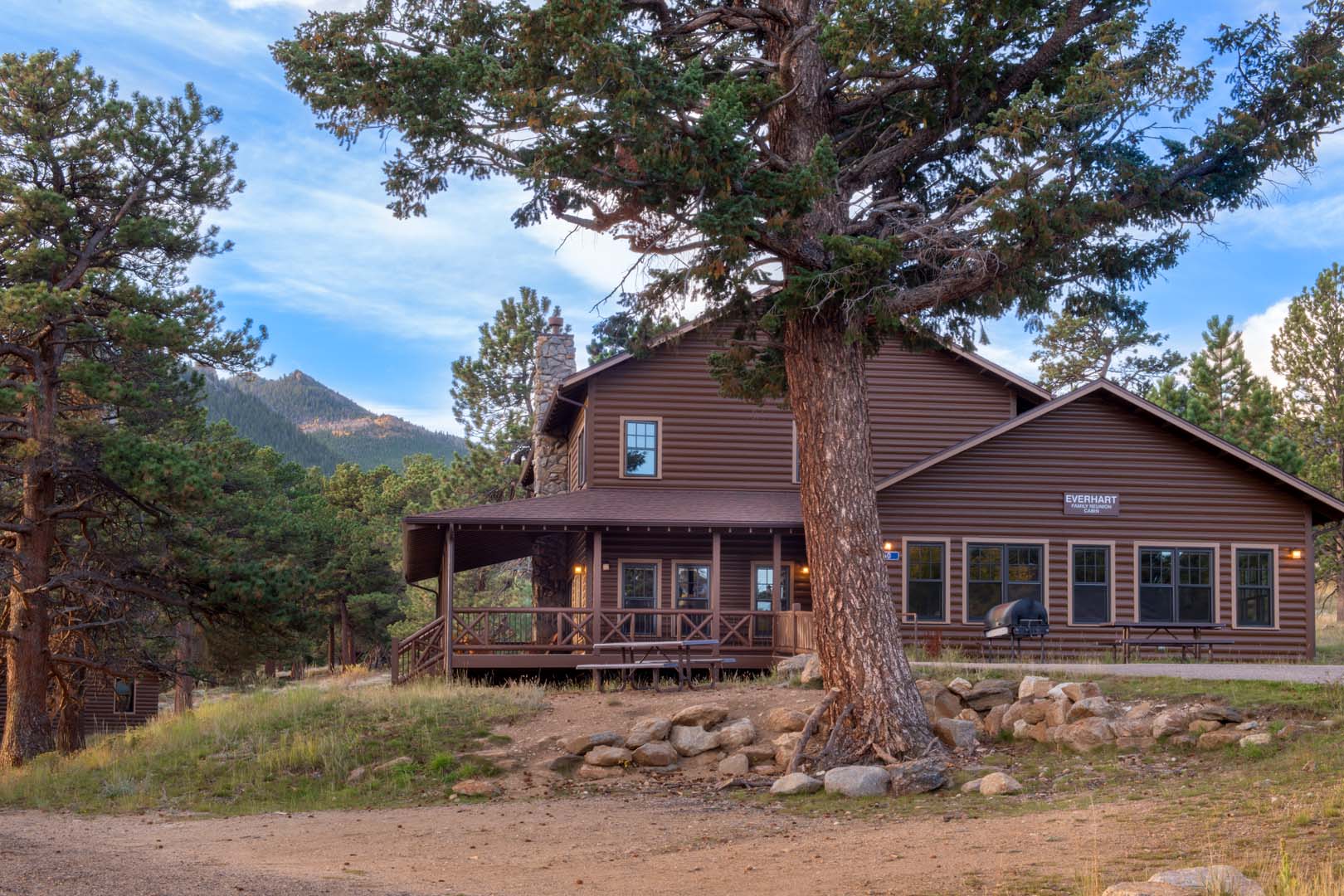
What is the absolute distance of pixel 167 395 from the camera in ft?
94.9

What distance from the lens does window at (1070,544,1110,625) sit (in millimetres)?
24141

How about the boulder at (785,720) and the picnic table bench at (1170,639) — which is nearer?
the boulder at (785,720)

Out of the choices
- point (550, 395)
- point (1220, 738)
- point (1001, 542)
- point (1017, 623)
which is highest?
point (550, 395)

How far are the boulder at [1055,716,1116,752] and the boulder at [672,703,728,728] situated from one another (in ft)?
13.5

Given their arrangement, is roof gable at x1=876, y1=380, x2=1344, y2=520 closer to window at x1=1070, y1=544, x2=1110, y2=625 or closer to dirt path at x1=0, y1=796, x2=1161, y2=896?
window at x1=1070, y1=544, x2=1110, y2=625

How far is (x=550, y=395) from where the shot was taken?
3145 centimetres

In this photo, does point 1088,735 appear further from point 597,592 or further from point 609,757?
point 597,592

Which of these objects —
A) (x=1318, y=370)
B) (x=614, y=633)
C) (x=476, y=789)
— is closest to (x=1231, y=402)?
(x=1318, y=370)

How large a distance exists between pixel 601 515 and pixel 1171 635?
36.2 feet

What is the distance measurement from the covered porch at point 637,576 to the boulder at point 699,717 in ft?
18.1

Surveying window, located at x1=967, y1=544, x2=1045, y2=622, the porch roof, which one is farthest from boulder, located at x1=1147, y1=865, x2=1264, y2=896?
window, located at x1=967, y1=544, x2=1045, y2=622

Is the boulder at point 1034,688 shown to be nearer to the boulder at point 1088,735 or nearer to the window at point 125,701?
the boulder at point 1088,735

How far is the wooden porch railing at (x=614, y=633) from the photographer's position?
22.6 meters

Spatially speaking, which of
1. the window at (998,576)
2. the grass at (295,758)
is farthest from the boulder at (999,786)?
the window at (998,576)
